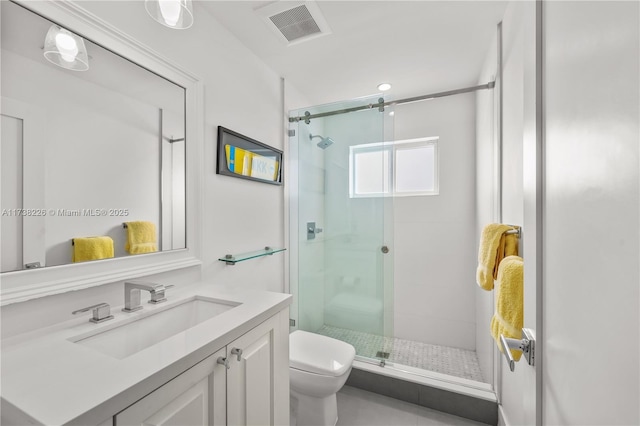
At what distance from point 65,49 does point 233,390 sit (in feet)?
4.26

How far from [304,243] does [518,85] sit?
1720mm

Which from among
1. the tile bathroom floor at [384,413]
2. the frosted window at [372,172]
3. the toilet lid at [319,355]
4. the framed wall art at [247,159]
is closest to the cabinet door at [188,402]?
the toilet lid at [319,355]

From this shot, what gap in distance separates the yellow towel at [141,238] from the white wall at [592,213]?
1386 mm

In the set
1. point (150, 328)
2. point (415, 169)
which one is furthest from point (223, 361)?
point (415, 169)

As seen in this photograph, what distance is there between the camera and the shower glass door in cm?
214

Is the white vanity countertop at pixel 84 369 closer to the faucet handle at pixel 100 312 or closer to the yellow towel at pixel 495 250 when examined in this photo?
the faucet handle at pixel 100 312

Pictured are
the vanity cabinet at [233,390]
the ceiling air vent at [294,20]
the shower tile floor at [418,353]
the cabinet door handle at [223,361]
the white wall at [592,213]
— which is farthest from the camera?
the shower tile floor at [418,353]

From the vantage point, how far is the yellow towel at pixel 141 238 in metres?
1.14

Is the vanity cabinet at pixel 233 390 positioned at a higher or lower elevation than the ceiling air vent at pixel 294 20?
lower

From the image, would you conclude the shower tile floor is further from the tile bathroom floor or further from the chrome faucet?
the chrome faucet

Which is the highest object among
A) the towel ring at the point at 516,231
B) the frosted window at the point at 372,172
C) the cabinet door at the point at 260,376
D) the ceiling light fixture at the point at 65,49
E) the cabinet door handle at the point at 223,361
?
the ceiling light fixture at the point at 65,49

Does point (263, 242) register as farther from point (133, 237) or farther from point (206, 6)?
point (206, 6)

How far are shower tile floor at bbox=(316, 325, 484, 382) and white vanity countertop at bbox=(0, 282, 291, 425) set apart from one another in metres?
1.40

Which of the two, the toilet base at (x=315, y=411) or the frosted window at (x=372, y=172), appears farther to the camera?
the frosted window at (x=372, y=172)
